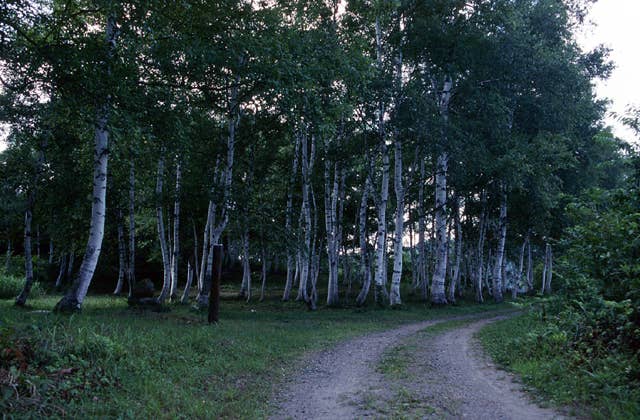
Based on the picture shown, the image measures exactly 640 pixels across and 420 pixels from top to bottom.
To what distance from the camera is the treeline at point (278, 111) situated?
40.0 feet

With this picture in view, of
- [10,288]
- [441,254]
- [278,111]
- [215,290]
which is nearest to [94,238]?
[215,290]

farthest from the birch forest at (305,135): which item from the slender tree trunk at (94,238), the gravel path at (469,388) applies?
the gravel path at (469,388)

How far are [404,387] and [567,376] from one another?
2728mm

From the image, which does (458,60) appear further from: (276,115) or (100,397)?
(100,397)

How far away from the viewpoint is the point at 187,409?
5.95 metres

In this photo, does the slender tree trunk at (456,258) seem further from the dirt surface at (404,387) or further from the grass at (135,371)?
the grass at (135,371)

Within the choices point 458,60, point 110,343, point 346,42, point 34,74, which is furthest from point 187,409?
point 458,60

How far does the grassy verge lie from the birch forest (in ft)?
0.84

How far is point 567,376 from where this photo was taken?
7332mm

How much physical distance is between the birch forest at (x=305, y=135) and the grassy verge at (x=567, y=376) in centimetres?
26

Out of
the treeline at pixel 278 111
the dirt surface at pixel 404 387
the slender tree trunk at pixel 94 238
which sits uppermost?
the treeline at pixel 278 111

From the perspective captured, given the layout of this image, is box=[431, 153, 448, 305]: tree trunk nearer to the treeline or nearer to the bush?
the treeline

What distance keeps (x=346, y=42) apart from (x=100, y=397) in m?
17.3

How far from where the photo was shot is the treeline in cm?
1218
